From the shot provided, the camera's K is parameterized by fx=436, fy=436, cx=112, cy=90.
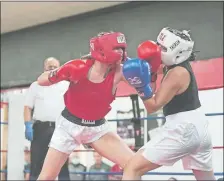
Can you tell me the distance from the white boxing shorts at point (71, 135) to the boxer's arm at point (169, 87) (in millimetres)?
477

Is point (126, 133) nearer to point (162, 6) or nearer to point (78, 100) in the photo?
point (162, 6)

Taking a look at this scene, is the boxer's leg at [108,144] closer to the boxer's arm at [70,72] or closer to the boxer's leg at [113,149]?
the boxer's leg at [113,149]

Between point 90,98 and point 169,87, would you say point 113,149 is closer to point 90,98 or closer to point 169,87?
point 90,98

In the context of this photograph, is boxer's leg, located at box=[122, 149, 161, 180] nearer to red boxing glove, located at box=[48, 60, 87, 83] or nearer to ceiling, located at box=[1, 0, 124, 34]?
red boxing glove, located at box=[48, 60, 87, 83]

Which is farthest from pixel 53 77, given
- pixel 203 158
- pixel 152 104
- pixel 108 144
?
pixel 203 158

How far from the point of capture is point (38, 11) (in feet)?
17.3

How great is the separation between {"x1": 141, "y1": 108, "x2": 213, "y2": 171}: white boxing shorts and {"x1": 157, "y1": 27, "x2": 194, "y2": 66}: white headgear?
0.79 feet

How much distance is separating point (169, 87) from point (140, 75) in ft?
0.44

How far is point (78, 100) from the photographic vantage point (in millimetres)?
2211

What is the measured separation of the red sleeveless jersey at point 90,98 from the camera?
2170mm

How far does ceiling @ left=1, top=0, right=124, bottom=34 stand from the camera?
498cm

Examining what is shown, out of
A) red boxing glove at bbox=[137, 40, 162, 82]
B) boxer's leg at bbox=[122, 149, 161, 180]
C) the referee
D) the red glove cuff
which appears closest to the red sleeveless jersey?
the red glove cuff

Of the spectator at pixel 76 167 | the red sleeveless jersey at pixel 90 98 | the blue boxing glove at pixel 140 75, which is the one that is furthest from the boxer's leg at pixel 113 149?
the spectator at pixel 76 167

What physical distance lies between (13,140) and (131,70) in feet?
7.28
